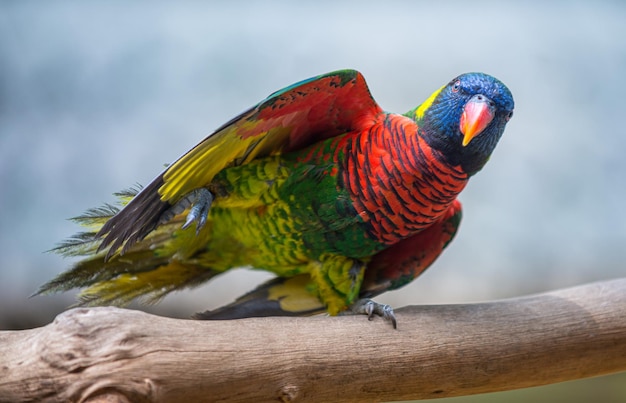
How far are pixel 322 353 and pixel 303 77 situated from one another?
1.57 metres

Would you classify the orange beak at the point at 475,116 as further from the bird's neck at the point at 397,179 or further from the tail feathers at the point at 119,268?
the tail feathers at the point at 119,268

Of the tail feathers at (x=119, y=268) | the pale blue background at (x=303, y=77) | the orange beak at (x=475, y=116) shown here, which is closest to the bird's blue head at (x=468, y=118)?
the orange beak at (x=475, y=116)

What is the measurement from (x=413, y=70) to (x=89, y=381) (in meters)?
2.12

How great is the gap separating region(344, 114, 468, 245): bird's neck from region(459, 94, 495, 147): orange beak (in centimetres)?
12

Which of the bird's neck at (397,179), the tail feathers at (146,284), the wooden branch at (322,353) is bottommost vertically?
the wooden branch at (322,353)

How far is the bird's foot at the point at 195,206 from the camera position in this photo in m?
1.57

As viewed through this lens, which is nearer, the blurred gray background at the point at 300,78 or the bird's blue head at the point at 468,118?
the bird's blue head at the point at 468,118

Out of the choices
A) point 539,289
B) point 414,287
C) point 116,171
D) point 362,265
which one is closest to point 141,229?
point 362,265

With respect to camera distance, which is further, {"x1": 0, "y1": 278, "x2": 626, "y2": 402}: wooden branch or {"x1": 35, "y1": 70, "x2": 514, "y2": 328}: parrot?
{"x1": 35, "y1": 70, "x2": 514, "y2": 328}: parrot

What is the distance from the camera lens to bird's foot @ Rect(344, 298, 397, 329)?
5.26ft

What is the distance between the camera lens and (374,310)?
1663 millimetres

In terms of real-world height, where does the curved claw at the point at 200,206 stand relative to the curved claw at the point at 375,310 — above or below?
above

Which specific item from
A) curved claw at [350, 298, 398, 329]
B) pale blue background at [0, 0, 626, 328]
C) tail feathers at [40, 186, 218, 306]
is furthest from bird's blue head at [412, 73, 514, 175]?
pale blue background at [0, 0, 626, 328]

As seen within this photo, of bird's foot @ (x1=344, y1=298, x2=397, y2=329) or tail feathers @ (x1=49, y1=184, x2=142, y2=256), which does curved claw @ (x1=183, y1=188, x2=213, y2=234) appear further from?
bird's foot @ (x1=344, y1=298, x2=397, y2=329)
